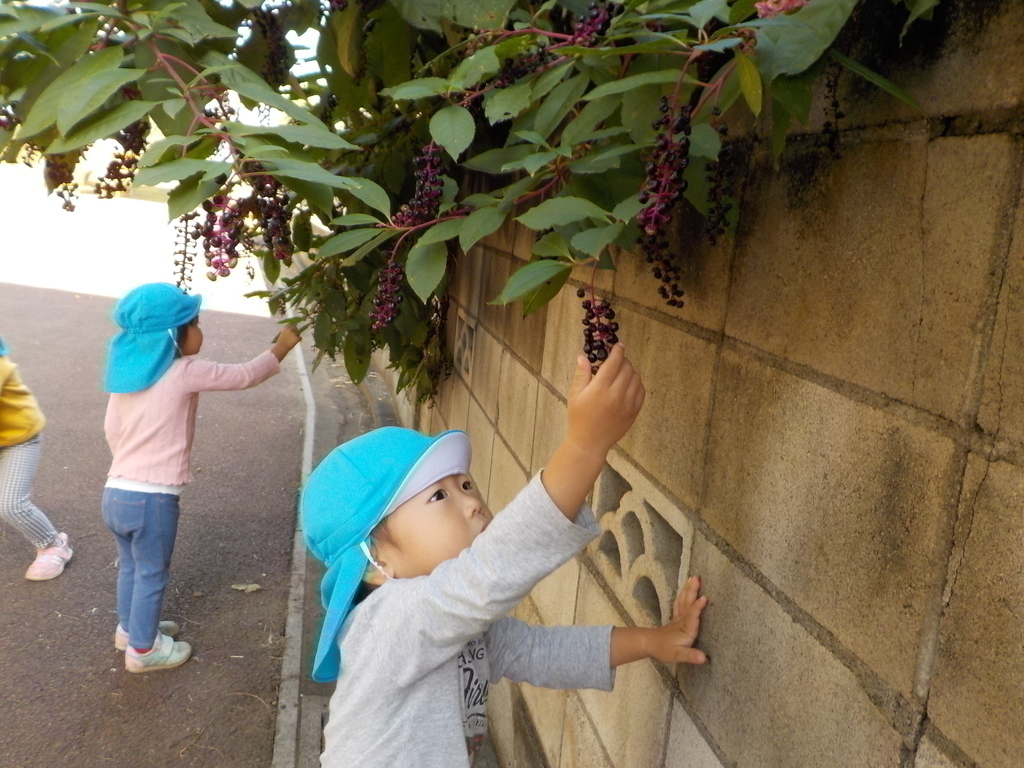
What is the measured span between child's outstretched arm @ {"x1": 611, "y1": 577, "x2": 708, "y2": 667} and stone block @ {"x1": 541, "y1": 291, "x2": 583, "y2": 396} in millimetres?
707

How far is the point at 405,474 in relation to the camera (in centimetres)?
162

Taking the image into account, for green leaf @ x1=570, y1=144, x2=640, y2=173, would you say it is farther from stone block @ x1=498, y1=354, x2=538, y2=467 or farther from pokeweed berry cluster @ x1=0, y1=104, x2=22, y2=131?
stone block @ x1=498, y1=354, x2=538, y2=467

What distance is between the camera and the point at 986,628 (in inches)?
32.3

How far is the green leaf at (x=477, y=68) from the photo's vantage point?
4.19ft

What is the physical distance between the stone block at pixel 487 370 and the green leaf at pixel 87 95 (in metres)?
1.91

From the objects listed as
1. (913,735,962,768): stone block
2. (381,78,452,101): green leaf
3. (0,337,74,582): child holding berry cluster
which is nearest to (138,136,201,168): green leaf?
(381,78,452,101): green leaf

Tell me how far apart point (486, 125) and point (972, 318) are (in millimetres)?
1886

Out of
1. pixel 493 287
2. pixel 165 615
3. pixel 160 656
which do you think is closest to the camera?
pixel 493 287

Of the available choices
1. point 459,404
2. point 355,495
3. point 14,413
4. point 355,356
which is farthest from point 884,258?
point 14,413

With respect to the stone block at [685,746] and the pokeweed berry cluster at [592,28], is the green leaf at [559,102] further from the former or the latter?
the stone block at [685,746]

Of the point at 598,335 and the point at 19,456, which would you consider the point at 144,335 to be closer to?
the point at 19,456

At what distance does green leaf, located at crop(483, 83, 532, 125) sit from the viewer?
4.03ft

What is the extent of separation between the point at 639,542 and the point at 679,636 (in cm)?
36

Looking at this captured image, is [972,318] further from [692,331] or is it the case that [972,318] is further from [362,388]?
[362,388]
